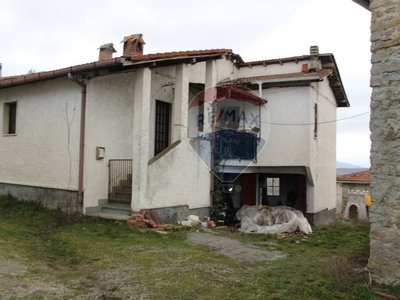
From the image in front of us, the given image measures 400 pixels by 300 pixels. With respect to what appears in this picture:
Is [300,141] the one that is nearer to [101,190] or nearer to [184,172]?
[184,172]

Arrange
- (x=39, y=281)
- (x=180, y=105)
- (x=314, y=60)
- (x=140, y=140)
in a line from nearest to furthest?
1. (x=39, y=281)
2. (x=140, y=140)
3. (x=180, y=105)
4. (x=314, y=60)

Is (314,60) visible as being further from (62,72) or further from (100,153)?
(62,72)

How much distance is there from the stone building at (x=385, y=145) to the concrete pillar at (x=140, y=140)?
18.6ft

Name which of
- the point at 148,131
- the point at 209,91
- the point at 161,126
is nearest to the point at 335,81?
the point at 209,91

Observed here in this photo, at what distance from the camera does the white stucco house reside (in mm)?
9695

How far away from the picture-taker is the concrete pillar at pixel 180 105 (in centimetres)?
1023

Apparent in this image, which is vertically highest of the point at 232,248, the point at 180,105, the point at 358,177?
the point at 180,105

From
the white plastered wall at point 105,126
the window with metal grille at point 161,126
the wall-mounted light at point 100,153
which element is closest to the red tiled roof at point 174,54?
the white plastered wall at point 105,126

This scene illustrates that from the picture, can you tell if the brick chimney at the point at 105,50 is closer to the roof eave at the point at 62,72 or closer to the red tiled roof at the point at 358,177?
the roof eave at the point at 62,72

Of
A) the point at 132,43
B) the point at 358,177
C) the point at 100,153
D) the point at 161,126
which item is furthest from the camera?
the point at 358,177

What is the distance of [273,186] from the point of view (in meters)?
17.2

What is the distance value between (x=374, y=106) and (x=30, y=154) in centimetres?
1006

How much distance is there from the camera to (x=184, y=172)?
34.5 feet

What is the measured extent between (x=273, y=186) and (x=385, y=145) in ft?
40.8
